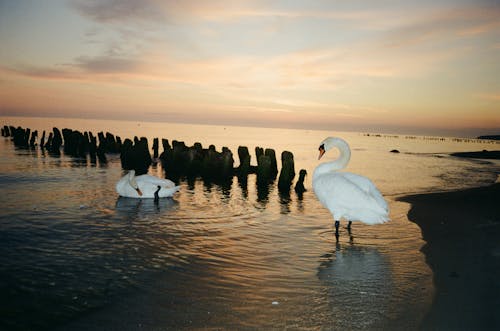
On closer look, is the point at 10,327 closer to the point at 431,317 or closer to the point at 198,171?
the point at 431,317

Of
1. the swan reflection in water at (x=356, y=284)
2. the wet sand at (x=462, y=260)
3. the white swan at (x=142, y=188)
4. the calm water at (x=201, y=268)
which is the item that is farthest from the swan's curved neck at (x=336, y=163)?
the white swan at (x=142, y=188)

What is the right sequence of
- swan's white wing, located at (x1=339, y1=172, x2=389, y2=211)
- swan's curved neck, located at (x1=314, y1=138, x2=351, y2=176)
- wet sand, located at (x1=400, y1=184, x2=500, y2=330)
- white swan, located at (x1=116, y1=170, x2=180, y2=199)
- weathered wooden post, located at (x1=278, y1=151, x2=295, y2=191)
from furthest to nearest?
weathered wooden post, located at (x1=278, y1=151, x2=295, y2=191) < white swan, located at (x1=116, y1=170, x2=180, y2=199) < swan's curved neck, located at (x1=314, y1=138, x2=351, y2=176) < swan's white wing, located at (x1=339, y1=172, x2=389, y2=211) < wet sand, located at (x1=400, y1=184, x2=500, y2=330)

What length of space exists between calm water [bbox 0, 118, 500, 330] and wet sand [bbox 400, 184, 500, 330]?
260 millimetres

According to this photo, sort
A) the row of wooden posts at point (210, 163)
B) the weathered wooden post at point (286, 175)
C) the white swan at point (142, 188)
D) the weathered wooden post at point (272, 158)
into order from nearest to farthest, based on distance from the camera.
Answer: the white swan at point (142, 188) < the weathered wooden post at point (286, 175) < the row of wooden posts at point (210, 163) < the weathered wooden post at point (272, 158)

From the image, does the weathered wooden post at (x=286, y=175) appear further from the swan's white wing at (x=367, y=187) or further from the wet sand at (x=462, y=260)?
the swan's white wing at (x=367, y=187)

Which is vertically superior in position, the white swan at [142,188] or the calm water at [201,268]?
the white swan at [142,188]

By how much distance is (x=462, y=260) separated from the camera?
6.52 m

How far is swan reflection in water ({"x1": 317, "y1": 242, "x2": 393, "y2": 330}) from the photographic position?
4.54 meters

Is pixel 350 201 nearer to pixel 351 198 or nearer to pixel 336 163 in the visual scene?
pixel 351 198

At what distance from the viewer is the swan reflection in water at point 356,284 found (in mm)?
4535

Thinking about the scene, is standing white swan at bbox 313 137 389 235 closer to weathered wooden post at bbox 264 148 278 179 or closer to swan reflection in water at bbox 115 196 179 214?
swan reflection in water at bbox 115 196 179 214

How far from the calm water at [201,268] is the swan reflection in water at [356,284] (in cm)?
2

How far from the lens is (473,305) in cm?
473

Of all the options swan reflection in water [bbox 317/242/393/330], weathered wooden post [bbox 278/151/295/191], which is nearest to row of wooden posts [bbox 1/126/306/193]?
weathered wooden post [bbox 278/151/295/191]
